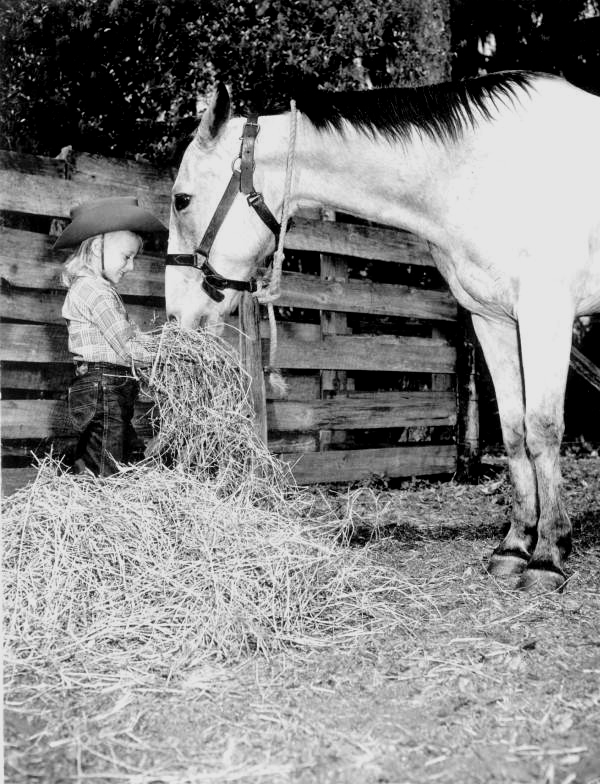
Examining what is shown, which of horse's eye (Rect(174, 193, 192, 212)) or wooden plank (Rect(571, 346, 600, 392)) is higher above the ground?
horse's eye (Rect(174, 193, 192, 212))

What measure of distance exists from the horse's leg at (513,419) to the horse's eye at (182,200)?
4.85 feet

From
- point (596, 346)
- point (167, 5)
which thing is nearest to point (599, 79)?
point (596, 346)

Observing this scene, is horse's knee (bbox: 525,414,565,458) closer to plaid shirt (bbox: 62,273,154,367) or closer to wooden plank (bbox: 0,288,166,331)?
plaid shirt (bbox: 62,273,154,367)

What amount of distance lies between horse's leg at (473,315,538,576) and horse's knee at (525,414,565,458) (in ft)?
1.08

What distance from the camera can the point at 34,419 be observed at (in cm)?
415

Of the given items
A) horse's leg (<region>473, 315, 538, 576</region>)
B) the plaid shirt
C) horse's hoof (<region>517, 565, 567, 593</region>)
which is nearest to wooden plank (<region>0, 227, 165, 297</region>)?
the plaid shirt

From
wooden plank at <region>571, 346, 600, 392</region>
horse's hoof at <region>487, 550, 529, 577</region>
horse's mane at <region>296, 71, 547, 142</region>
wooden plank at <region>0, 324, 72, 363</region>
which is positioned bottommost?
horse's hoof at <region>487, 550, 529, 577</region>

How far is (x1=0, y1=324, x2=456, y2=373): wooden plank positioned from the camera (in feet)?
13.5

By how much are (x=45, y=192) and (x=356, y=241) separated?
2.42m

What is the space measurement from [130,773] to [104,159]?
366cm

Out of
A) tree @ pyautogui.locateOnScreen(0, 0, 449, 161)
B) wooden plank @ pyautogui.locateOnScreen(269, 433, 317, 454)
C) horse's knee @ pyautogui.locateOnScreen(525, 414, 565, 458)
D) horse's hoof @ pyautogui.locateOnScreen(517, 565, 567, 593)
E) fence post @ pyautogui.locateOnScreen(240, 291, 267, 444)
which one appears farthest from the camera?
tree @ pyautogui.locateOnScreen(0, 0, 449, 161)

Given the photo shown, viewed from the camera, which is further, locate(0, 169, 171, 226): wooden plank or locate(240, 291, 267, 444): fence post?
locate(240, 291, 267, 444): fence post

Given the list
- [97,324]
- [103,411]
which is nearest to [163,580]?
[103,411]

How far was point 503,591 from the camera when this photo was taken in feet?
10.1
